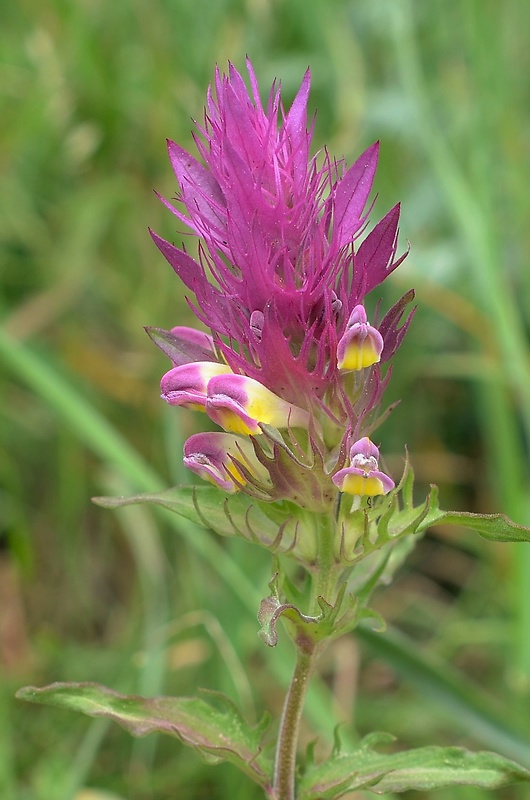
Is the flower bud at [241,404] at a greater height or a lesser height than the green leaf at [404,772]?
greater

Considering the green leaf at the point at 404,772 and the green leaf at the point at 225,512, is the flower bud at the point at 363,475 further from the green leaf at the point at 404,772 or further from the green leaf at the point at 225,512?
the green leaf at the point at 404,772

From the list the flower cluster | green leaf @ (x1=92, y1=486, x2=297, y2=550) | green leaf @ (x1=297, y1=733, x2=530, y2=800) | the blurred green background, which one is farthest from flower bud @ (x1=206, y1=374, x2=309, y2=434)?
the blurred green background

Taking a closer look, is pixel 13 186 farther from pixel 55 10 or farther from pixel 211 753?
pixel 211 753

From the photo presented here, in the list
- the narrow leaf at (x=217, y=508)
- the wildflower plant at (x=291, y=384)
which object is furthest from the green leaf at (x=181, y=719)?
the narrow leaf at (x=217, y=508)

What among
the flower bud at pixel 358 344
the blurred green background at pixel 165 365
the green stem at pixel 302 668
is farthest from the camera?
the blurred green background at pixel 165 365

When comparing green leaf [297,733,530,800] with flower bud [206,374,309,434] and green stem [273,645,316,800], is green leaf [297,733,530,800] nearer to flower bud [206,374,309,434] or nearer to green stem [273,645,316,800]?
green stem [273,645,316,800]
